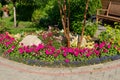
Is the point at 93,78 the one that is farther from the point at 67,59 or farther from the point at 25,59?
the point at 25,59

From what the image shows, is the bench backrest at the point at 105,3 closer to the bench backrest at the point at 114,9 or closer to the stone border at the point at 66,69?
the bench backrest at the point at 114,9

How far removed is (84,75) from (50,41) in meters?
2.36

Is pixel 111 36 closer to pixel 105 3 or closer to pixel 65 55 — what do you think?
pixel 65 55

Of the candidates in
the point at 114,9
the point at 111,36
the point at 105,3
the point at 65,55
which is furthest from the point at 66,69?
the point at 105,3

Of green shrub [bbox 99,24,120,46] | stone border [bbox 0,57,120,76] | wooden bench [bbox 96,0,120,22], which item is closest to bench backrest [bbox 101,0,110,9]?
wooden bench [bbox 96,0,120,22]

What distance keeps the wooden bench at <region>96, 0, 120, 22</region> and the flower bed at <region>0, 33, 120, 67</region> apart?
13.6 ft

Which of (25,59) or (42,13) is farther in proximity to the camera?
(42,13)

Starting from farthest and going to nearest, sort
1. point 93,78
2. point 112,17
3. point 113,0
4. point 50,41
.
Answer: point 113,0, point 112,17, point 50,41, point 93,78

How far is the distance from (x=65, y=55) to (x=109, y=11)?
599 centimetres

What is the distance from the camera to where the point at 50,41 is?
957cm

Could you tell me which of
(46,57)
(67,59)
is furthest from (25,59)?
(67,59)

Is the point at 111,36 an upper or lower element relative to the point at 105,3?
upper

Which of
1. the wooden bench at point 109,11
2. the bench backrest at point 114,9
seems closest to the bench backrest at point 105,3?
the wooden bench at point 109,11

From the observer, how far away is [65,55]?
8297 mm
